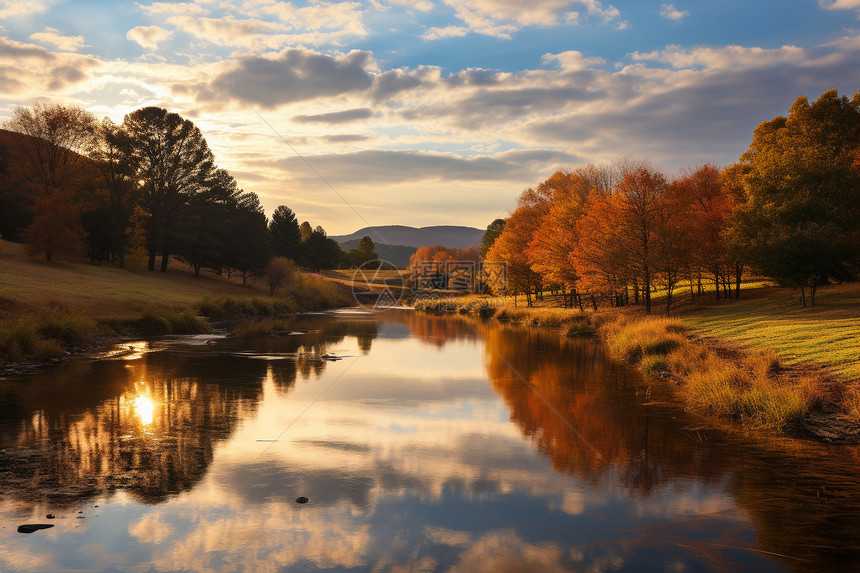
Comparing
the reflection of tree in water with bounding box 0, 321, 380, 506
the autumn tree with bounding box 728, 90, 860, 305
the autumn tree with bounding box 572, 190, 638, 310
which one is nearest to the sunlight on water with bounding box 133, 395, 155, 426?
the reflection of tree in water with bounding box 0, 321, 380, 506

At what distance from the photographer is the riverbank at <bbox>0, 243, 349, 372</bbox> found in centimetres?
2494

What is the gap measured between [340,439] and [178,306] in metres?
34.0

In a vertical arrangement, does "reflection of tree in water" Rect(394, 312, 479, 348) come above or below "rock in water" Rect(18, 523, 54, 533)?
below

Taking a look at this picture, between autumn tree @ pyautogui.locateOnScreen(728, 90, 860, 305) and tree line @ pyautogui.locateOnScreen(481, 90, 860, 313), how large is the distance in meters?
0.07

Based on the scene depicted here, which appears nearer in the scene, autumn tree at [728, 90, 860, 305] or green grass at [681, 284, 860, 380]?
green grass at [681, 284, 860, 380]

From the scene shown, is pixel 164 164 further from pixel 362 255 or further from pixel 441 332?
pixel 362 255

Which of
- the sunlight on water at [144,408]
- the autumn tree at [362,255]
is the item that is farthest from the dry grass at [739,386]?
the autumn tree at [362,255]

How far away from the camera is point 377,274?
15250 cm

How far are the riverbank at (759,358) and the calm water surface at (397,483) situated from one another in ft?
4.34

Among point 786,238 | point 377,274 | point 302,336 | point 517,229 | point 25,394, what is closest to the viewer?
point 25,394

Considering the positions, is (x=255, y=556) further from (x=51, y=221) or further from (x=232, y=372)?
(x=51, y=221)

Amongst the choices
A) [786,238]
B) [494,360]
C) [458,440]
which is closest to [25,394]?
[458,440]

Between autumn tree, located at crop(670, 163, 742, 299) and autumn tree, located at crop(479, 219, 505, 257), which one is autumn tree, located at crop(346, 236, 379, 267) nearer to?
autumn tree, located at crop(479, 219, 505, 257)

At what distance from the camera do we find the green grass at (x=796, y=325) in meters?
20.4
